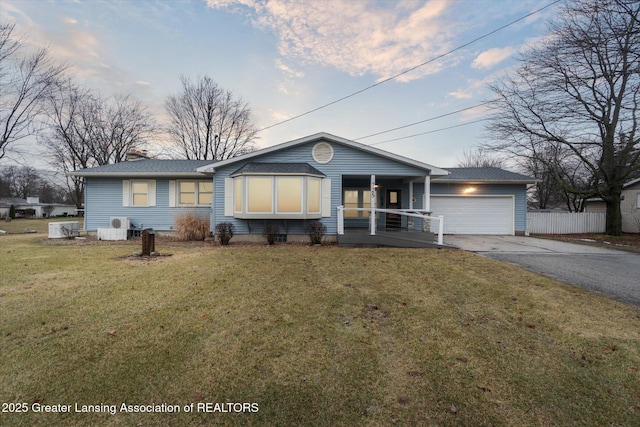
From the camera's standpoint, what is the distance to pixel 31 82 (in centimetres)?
2112

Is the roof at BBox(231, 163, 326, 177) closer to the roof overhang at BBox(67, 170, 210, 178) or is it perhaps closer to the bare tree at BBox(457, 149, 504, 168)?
the roof overhang at BBox(67, 170, 210, 178)

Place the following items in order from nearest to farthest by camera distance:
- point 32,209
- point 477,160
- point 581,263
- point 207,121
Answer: point 581,263 < point 207,121 < point 32,209 < point 477,160

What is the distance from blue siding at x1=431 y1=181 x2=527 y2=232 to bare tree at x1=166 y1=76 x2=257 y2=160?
74.2 ft

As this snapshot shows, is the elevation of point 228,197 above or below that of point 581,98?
below

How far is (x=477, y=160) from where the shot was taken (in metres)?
40.3

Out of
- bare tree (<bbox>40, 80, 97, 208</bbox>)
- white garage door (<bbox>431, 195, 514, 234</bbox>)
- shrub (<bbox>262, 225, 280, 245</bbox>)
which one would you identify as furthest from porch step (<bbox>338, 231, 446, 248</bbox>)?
bare tree (<bbox>40, 80, 97, 208</bbox>)

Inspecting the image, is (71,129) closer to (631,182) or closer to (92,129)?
(92,129)

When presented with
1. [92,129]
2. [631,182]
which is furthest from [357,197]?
[92,129]

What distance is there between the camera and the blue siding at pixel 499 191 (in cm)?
1412

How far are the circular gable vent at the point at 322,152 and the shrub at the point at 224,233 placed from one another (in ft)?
14.7

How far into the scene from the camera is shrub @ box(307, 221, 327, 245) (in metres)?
10.6

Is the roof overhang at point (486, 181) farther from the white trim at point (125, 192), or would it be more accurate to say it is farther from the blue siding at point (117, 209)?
the white trim at point (125, 192)

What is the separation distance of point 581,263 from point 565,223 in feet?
35.0

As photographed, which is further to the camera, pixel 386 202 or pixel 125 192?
pixel 386 202
